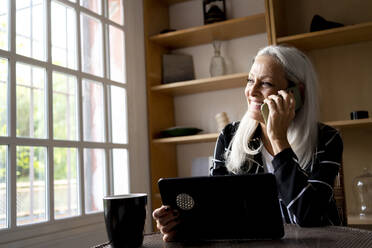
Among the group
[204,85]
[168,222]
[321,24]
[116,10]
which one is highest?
[116,10]

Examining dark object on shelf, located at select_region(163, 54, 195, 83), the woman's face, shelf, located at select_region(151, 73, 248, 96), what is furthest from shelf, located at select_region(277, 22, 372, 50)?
the woman's face

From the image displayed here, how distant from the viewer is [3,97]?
1604mm

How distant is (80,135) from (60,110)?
197 mm

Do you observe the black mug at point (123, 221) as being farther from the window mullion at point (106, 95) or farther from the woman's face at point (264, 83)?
the window mullion at point (106, 95)

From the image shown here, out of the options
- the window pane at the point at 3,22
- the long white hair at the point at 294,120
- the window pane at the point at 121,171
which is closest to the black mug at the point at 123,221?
the long white hair at the point at 294,120

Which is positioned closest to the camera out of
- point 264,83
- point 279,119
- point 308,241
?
point 308,241

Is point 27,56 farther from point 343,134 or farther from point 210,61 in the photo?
point 343,134

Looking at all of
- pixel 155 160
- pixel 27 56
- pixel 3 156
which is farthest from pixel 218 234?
pixel 155 160

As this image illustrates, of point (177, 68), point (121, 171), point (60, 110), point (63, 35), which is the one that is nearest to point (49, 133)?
point (60, 110)

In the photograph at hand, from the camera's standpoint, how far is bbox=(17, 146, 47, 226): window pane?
1.68 m

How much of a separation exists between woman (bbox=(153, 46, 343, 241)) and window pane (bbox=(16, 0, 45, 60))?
0.99 m

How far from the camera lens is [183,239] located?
852 millimetres

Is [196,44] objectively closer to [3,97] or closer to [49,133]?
[49,133]

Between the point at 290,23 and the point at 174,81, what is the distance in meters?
0.91
